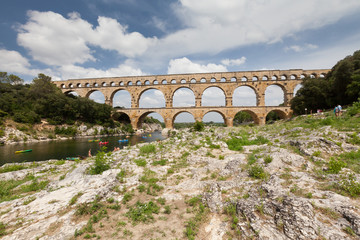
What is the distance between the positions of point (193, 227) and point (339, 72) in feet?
89.9

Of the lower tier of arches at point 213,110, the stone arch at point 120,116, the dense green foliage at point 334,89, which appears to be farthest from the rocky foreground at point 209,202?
the stone arch at point 120,116

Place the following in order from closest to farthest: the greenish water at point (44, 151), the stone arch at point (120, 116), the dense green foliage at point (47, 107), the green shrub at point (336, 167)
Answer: the green shrub at point (336, 167) → the greenish water at point (44, 151) → the dense green foliage at point (47, 107) → the stone arch at point (120, 116)

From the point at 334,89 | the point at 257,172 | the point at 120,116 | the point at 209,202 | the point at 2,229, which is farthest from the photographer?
the point at 120,116

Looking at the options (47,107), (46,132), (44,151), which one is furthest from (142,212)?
(47,107)

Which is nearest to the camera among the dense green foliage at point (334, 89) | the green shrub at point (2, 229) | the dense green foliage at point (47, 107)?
the green shrub at point (2, 229)

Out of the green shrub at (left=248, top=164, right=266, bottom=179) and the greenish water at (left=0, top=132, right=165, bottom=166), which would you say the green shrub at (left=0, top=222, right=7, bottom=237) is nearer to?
the green shrub at (left=248, top=164, right=266, bottom=179)

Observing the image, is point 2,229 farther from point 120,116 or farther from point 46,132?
point 120,116

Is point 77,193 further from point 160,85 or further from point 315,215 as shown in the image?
point 160,85

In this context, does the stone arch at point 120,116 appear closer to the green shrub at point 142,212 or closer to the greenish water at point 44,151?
the greenish water at point 44,151

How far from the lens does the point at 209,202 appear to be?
162 inches

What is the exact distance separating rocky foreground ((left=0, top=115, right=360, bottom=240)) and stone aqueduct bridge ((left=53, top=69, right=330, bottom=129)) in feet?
87.7

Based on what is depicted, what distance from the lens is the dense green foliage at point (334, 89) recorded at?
17969 mm

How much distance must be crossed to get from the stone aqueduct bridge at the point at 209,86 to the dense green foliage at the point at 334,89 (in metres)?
7.61

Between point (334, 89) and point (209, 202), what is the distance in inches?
1079
